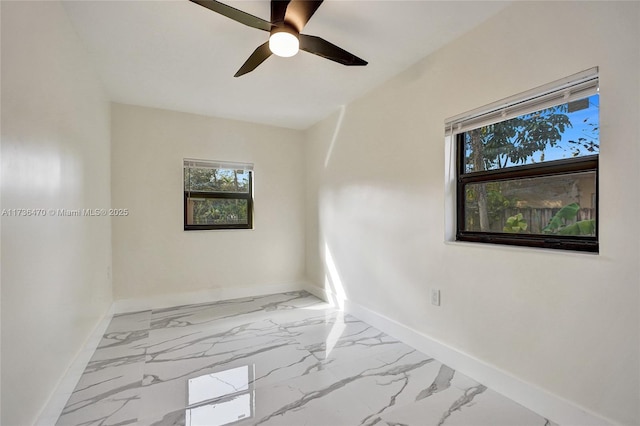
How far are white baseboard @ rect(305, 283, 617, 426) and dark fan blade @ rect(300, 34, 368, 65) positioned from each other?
2044mm

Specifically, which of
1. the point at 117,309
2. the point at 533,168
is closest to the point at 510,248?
the point at 533,168

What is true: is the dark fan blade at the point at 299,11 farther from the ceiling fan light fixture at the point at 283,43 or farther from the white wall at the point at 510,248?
the white wall at the point at 510,248

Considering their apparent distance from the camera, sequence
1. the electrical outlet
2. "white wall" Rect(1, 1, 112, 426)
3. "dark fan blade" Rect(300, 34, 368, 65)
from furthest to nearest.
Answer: the electrical outlet → "dark fan blade" Rect(300, 34, 368, 65) → "white wall" Rect(1, 1, 112, 426)

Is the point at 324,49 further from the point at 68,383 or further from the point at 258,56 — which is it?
the point at 68,383

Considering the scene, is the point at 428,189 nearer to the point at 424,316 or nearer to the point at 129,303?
the point at 424,316

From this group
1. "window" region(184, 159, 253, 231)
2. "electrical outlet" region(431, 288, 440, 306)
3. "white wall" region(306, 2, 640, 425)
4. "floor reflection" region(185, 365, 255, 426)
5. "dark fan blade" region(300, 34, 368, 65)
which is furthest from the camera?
"window" region(184, 159, 253, 231)

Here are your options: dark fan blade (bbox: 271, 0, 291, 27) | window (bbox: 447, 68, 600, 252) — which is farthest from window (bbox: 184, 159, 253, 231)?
window (bbox: 447, 68, 600, 252)

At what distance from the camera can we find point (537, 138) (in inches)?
70.7

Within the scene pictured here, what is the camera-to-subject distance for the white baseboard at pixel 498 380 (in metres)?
1.50

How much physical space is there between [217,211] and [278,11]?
2.67m

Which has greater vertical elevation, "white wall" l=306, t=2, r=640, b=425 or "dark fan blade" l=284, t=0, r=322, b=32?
"dark fan blade" l=284, t=0, r=322, b=32

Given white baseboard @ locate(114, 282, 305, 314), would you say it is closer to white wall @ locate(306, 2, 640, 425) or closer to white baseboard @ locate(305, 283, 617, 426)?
white wall @ locate(306, 2, 640, 425)

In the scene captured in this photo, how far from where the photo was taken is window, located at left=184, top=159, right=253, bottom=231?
3639mm

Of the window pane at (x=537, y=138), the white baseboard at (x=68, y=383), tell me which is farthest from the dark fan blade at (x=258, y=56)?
the white baseboard at (x=68, y=383)
